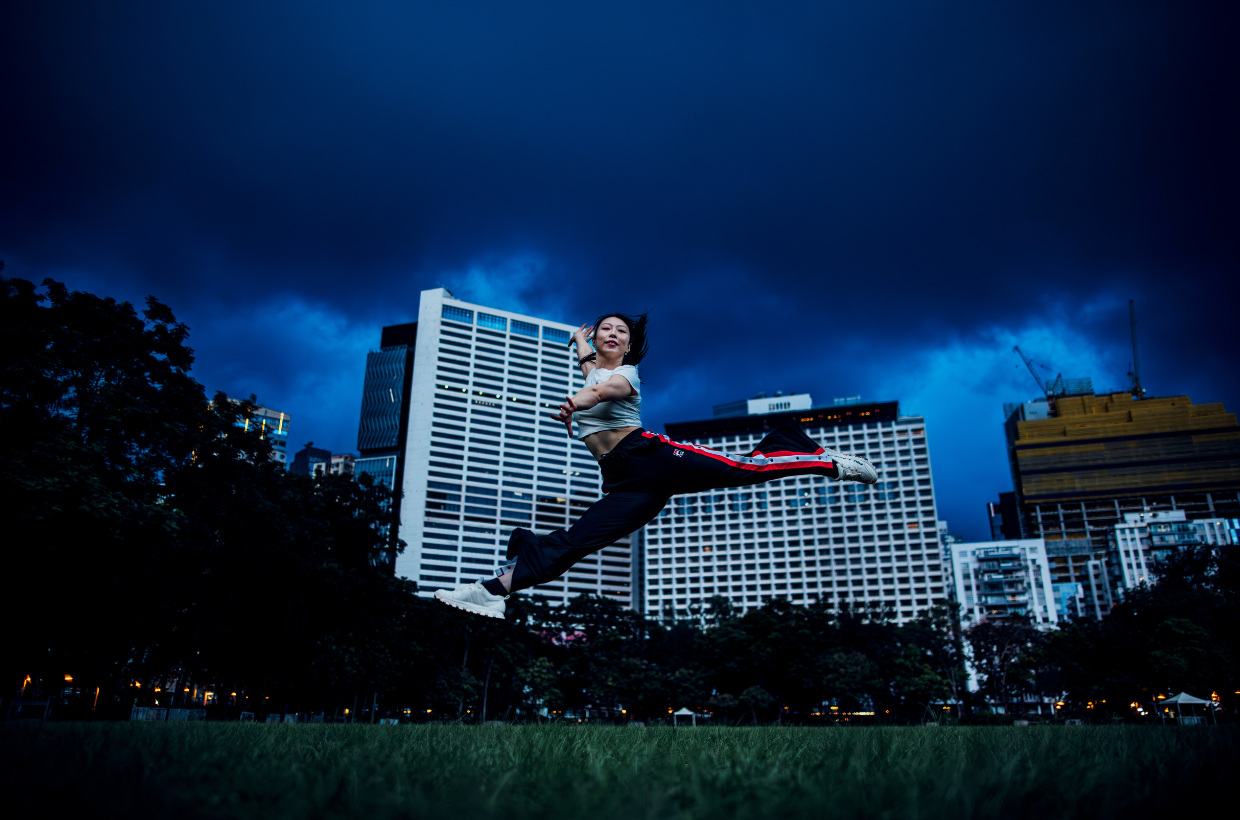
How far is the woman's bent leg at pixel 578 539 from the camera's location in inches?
181

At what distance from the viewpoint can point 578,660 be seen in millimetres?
51562

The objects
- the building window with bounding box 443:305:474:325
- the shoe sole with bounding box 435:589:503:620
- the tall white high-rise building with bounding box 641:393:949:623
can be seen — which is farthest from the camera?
the building window with bounding box 443:305:474:325

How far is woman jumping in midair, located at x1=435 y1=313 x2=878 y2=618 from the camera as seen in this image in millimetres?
4645

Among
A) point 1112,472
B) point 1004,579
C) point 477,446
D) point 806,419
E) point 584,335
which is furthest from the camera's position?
point 1112,472

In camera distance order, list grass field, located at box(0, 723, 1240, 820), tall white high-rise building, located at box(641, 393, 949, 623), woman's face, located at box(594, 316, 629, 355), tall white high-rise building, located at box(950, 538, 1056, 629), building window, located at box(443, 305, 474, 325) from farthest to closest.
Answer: building window, located at box(443, 305, 474, 325) < tall white high-rise building, located at box(641, 393, 949, 623) < tall white high-rise building, located at box(950, 538, 1056, 629) < woman's face, located at box(594, 316, 629, 355) < grass field, located at box(0, 723, 1240, 820)

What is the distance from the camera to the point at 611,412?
4.78 metres

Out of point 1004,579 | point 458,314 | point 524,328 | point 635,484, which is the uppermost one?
point 458,314

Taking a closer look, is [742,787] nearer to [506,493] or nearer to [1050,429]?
[506,493]

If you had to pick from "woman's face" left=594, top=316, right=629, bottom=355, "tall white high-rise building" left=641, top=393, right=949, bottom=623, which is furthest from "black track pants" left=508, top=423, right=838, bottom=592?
"tall white high-rise building" left=641, top=393, right=949, bottom=623

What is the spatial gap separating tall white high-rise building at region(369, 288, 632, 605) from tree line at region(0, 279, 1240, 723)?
226ft

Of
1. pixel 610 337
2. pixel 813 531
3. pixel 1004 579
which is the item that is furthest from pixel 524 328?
pixel 610 337

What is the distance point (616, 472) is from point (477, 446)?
127 metres

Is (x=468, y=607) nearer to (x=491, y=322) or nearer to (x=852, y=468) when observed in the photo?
(x=852, y=468)

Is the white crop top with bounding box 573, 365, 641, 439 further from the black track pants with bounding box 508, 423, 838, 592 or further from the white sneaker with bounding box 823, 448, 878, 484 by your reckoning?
the white sneaker with bounding box 823, 448, 878, 484
